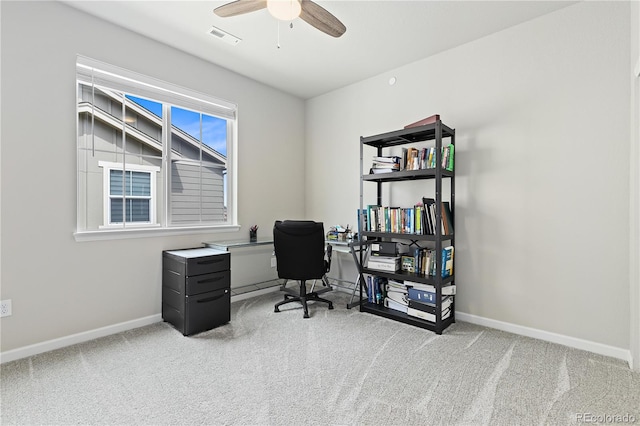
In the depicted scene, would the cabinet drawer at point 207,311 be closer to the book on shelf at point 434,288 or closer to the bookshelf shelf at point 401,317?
the bookshelf shelf at point 401,317

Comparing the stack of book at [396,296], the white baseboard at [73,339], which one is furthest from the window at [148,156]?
the stack of book at [396,296]

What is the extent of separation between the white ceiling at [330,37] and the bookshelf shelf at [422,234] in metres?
0.86

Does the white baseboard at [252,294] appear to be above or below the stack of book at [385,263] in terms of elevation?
below

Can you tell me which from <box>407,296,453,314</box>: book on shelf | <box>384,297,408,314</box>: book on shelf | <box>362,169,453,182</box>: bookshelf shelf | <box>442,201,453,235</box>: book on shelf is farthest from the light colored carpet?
<box>362,169,453,182</box>: bookshelf shelf

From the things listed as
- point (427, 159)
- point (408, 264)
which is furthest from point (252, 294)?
point (427, 159)

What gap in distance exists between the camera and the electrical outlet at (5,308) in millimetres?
2203

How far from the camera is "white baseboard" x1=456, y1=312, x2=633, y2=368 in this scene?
2.28 metres

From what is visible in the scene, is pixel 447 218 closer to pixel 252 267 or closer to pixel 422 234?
pixel 422 234

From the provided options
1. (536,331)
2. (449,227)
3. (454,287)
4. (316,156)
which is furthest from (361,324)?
(316,156)

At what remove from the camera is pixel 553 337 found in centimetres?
255

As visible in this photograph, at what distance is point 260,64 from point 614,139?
3.27 metres

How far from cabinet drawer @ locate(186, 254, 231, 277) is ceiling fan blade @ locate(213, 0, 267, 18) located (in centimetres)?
192

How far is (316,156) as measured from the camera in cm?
445

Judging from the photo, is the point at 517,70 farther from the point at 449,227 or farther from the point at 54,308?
the point at 54,308
